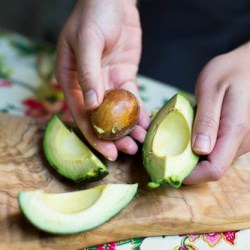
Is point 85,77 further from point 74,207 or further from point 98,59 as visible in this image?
point 74,207

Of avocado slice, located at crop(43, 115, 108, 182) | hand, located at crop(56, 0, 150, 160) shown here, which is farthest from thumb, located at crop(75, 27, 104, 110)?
avocado slice, located at crop(43, 115, 108, 182)

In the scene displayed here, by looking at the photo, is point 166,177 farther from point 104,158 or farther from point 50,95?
point 50,95

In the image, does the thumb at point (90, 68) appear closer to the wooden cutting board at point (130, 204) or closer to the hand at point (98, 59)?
the hand at point (98, 59)

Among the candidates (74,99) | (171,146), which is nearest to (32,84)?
(74,99)

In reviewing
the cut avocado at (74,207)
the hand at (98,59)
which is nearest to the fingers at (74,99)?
the hand at (98,59)

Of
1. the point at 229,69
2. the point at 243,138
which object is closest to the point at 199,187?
the point at 243,138
